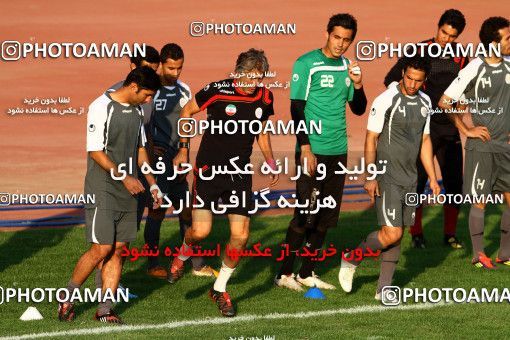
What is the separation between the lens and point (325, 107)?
42.4 feet

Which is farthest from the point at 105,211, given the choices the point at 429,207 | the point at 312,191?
the point at 429,207

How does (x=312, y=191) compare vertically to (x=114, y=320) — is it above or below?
above

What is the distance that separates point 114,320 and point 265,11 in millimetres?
25630

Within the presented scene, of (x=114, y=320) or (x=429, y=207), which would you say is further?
(x=429, y=207)

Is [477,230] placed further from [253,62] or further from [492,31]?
[253,62]

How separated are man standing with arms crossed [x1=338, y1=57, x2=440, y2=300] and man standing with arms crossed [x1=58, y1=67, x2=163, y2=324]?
2.23 m

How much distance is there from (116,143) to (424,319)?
3089mm

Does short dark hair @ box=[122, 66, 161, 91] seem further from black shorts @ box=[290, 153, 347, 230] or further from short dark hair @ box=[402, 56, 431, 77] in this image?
short dark hair @ box=[402, 56, 431, 77]

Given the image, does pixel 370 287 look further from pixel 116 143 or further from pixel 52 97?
pixel 52 97

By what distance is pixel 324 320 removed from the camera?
11555 mm

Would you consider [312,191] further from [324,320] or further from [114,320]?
[114,320]

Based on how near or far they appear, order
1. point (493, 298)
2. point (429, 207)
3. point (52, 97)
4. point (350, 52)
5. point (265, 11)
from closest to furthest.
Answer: point (493, 298) < point (429, 207) < point (52, 97) < point (350, 52) < point (265, 11)

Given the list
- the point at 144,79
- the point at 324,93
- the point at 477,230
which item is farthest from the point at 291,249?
the point at 144,79

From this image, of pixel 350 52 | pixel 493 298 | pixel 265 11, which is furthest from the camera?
pixel 265 11
